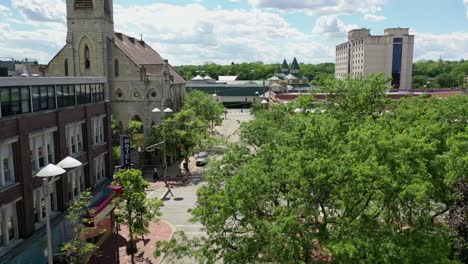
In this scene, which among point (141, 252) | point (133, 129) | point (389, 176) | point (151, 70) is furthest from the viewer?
point (151, 70)

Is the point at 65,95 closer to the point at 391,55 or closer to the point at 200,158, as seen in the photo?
the point at 200,158

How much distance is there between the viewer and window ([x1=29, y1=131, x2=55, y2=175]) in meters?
20.3

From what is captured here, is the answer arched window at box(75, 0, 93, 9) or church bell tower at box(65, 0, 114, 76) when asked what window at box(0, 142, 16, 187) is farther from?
arched window at box(75, 0, 93, 9)

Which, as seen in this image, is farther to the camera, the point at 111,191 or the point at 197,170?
the point at 197,170

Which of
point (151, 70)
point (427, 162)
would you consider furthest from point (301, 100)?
point (151, 70)

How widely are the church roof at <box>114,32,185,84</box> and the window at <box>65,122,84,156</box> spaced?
26.5m

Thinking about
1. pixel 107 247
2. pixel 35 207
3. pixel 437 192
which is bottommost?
pixel 107 247

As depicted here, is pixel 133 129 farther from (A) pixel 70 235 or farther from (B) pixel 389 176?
(B) pixel 389 176

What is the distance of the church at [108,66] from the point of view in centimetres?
4756

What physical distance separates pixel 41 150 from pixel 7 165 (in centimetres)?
285

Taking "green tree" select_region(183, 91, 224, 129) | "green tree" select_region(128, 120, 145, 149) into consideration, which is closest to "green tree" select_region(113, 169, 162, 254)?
"green tree" select_region(128, 120, 145, 149)

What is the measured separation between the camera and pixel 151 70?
5622 centimetres

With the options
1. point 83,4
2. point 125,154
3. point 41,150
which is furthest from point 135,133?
point 41,150

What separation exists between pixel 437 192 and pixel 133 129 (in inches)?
1431
